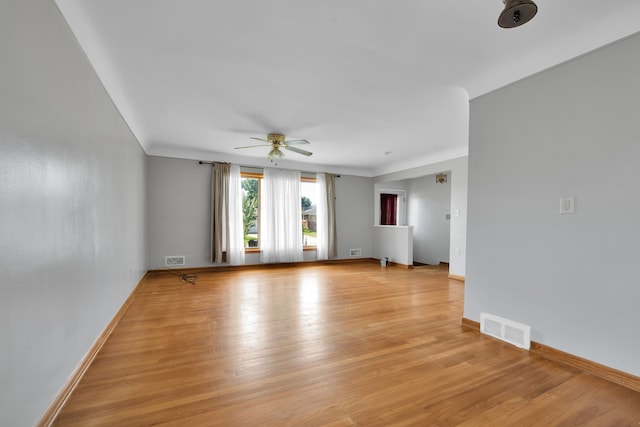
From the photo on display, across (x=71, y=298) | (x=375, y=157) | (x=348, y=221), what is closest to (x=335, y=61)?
(x=71, y=298)

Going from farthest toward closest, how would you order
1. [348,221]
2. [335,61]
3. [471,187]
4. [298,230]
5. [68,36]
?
[348,221] → [298,230] → [471,187] → [335,61] → [68,36]

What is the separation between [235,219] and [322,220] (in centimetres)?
214

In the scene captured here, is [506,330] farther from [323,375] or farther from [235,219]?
[235,219]

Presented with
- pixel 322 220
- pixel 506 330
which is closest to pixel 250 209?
pixel 322 220

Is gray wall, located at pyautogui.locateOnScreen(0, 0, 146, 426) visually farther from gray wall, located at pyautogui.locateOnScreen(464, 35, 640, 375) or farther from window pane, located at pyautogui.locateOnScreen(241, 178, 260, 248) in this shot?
window pane, located at pyautogui.locateOnScreen(241, 178, 260, 248)

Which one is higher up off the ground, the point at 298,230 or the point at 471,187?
the point at 471,187

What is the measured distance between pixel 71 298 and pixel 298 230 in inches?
200

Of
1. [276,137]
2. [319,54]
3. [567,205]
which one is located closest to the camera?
[567,205]

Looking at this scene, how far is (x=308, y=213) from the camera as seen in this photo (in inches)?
284

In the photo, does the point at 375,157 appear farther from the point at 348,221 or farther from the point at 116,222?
the point at 116,222

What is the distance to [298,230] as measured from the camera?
6730 millimetres

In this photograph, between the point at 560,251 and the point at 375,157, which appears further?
the point at 375,157

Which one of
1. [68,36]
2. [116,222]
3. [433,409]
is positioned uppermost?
[68,36]

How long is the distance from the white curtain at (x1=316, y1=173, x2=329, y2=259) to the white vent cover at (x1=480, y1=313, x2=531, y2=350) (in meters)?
4.61
